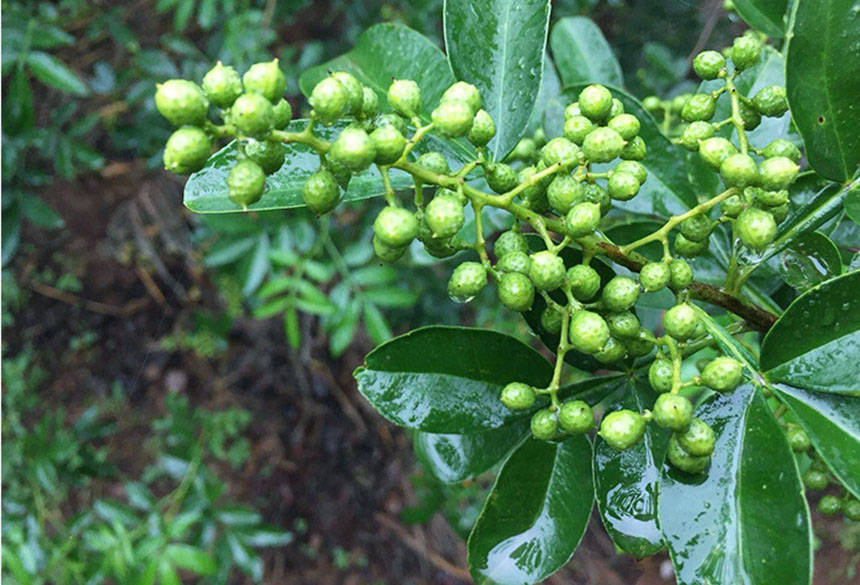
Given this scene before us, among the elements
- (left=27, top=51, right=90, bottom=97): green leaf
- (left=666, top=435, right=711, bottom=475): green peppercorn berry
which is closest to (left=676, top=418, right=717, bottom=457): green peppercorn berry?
(left=666, top=435, right=711, bottom=475): green peppercorn berry

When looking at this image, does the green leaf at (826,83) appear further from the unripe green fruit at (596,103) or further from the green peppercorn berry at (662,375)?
the green peppercorn berry at (662,375)

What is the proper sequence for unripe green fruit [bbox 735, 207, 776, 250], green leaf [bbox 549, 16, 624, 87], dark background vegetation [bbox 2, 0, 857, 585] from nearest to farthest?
unripe green fruit [bbox 735, 207, 776, 250], green leaf [bbox 549, 16, 624, 87], dark background vegetation [bbox 2, 0, 857, 585]

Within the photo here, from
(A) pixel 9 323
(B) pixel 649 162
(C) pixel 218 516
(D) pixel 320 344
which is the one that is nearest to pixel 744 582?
(B) pixel 649 162

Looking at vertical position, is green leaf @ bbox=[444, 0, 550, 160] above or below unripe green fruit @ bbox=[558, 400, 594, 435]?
above

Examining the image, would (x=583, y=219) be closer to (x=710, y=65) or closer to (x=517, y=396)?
(x=517, y=396)

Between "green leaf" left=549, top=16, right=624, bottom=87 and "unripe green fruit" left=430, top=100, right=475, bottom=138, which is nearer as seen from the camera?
"unripe green fruit" left=430, top=100, right=475, bottom=138

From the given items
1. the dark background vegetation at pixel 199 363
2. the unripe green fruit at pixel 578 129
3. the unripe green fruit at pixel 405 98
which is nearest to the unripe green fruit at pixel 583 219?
the unripe green fruit at pixel 578 129

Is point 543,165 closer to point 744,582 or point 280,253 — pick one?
point 744,582

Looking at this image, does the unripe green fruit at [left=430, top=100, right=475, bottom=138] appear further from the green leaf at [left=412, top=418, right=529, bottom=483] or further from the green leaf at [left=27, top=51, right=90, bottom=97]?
the green leaf at [left=27, top=51, right=90, bottom=97]
